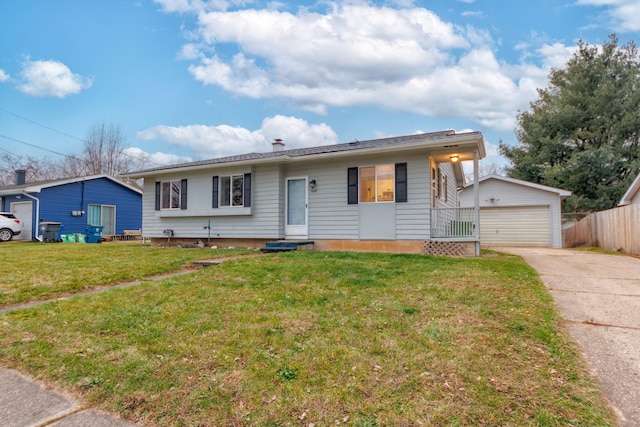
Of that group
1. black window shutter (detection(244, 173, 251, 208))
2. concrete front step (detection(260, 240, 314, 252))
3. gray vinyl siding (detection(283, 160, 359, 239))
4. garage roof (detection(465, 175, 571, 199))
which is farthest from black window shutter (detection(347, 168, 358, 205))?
garage roof (detection(465, 175, 571, 199))

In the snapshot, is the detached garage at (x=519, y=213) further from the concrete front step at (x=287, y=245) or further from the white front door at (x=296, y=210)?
the concrete front step at (x=287, y=245)

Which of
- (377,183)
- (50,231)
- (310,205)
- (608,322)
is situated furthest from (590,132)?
(50,231)

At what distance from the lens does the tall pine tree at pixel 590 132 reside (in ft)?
62.4

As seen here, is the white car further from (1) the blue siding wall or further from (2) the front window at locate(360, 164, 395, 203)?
(2) the front window at locate(360, 164, 395, 203)

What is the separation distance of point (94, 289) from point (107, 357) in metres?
3.25

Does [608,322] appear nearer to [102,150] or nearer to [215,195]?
[215,195]

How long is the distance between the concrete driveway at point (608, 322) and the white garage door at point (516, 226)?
900 centimetres

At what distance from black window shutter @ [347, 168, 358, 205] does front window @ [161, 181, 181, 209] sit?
663 centimetres

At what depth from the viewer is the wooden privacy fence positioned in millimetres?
→ 10703

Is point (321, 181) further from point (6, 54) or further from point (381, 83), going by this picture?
point (6, 54)

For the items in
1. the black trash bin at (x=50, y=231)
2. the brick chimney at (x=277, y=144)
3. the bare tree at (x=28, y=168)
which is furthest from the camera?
the bare tree at (x=28, y=168)

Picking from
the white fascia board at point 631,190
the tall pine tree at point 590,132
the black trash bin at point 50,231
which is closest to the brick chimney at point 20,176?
the black trash bin at point 50,231

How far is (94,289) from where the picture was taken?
5.53 metres

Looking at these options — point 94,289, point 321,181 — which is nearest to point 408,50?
point 321,181
